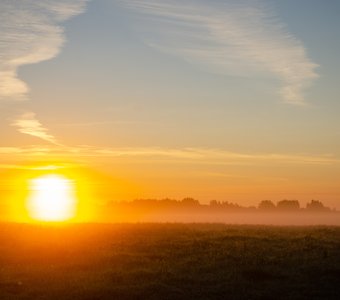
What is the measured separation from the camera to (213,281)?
29.9m

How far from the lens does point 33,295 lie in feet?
89.8

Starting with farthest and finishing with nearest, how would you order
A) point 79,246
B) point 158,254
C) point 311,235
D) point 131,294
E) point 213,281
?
point 311,235
point 79,246
point 158,254
point 213,281
point 131,294

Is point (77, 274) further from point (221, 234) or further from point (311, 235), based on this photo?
point (311, 235)

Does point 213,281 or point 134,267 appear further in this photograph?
point 134,267

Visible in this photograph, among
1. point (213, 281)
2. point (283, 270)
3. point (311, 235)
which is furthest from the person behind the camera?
point (311, 235)

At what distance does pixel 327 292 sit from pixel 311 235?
734 inches

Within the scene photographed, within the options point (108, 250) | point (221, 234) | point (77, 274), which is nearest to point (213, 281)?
Result: point (77, 274)

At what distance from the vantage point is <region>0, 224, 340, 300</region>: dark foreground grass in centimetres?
2788

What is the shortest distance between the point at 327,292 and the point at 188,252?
12.6 metres

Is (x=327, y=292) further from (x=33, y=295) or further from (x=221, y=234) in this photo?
(x=221, y=234)

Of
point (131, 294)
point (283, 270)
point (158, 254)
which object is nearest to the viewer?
point (131, 294)

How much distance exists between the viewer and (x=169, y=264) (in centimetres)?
3456

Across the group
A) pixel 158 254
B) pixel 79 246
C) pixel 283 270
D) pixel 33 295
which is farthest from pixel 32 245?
pixel 283 270

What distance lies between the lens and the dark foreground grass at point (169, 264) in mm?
27875
